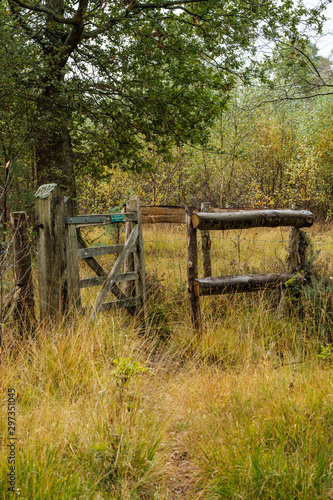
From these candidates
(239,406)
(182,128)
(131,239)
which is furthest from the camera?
(182,128)

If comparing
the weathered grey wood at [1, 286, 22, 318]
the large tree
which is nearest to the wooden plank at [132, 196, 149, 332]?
the weathered grey wood at [1, 286, 22, 318]

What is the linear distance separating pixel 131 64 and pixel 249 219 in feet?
15.6

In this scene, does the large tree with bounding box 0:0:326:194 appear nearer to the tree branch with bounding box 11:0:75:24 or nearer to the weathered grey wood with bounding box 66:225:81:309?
the tree branch with bounding box 11:0:75:24

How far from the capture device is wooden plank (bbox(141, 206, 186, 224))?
5.60m

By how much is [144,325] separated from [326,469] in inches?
134

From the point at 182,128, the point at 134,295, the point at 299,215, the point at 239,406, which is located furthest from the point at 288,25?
the point at 239,406

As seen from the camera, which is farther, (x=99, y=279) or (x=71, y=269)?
(x=99, y=279)

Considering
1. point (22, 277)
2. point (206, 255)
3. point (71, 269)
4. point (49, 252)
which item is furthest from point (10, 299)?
point (206, 255)

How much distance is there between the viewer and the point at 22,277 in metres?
3.92

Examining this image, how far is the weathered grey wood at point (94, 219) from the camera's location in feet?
13.8

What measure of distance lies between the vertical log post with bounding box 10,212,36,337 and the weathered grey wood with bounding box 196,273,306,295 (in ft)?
6.39

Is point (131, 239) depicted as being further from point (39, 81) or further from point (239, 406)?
point (39, 81)

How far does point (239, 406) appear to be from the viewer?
2.82 m

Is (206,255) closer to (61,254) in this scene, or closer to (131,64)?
(61,254)
